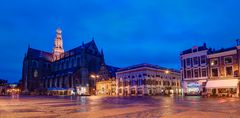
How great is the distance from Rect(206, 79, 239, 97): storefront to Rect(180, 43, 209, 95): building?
267 cm

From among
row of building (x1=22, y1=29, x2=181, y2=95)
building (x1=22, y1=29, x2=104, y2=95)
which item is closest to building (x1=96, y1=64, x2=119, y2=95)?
row of building (x1=22, y1=29, x2=181, y2=95)

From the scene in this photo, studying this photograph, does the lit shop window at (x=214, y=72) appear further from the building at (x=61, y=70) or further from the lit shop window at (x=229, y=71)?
the building at (x=61, y=70)

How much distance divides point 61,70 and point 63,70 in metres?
3.07

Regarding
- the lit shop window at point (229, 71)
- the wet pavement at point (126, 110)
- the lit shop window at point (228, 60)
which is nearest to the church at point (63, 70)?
the lit shop window at point (228, 60)

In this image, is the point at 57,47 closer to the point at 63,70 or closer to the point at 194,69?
the point at 63,70

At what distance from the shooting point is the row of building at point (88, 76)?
83.6 meters

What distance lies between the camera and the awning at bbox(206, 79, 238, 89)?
5198 cm

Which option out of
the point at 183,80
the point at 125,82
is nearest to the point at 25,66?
the point at 125,82

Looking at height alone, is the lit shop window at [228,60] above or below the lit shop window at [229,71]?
above

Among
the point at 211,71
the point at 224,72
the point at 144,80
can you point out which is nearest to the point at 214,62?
the point at 211,71

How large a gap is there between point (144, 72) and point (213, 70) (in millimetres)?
27341

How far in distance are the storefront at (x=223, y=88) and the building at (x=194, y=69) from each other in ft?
8.75

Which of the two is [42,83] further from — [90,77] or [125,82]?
[125,82]

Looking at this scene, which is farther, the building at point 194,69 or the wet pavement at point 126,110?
the building at point 194,69
